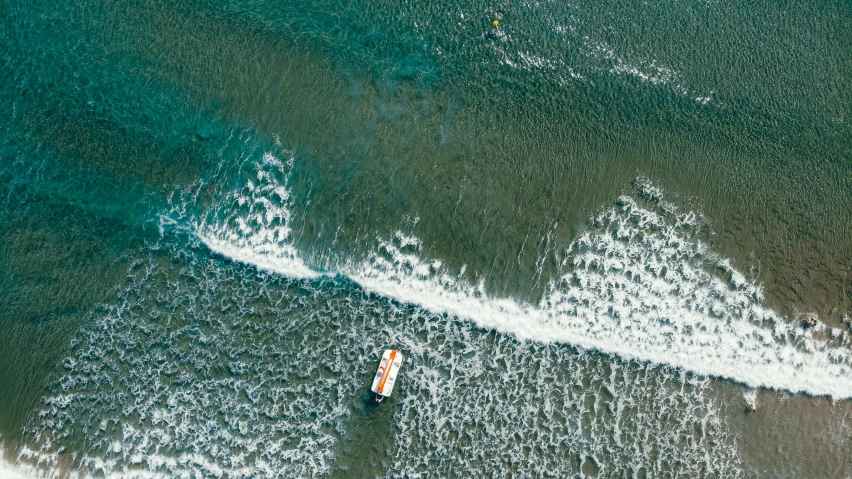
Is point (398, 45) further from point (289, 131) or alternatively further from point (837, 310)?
point (837, 310)

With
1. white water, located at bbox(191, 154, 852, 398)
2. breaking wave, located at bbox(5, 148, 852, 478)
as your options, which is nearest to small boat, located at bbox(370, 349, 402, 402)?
breaking wave, located at bbox(5, 148, 852, 478)

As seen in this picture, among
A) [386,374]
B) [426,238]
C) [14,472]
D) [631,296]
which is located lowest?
[14,472]

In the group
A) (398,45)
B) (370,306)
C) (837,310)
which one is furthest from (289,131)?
(837,310)

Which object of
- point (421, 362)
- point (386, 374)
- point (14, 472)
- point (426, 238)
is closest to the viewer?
point (386, 374)

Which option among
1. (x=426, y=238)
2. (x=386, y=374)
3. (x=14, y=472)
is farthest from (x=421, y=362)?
(x=14, y=472)

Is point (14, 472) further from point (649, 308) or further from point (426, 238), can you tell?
point (649, 308)

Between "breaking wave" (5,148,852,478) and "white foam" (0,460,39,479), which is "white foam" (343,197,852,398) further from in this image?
"white foam" (0,460,39,479)
